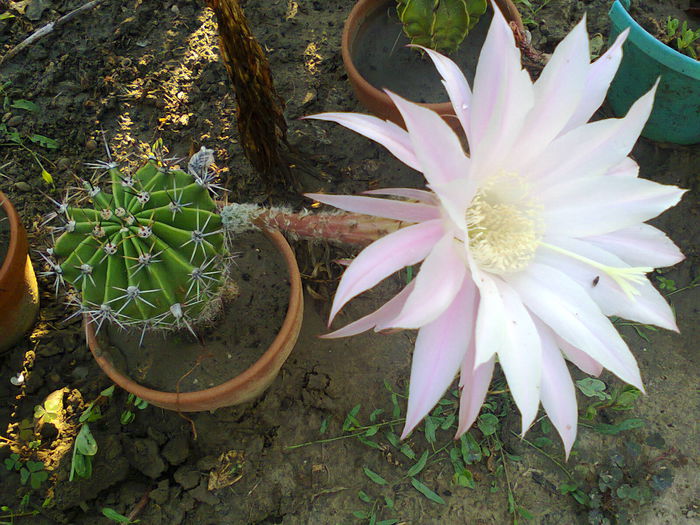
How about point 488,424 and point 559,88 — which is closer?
point 559,88

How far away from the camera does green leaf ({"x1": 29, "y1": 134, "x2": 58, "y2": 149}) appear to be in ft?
6.06

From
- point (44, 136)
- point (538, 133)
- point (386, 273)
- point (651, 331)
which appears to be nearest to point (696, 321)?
point (651, 331)

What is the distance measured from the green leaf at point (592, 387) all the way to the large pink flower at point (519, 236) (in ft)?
2.29

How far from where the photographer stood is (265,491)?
4.83 ft

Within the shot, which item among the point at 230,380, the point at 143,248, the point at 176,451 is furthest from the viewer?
the point at 176,451

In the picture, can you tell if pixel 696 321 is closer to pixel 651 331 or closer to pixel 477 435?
pixel 651 331

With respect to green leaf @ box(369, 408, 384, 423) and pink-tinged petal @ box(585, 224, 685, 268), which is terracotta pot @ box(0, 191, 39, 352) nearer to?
green leaf @ box(369, 408, 384, 423)

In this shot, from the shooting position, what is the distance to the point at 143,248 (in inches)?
38.3

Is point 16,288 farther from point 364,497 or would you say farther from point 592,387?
point 592,387

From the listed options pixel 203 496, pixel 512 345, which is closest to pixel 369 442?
pixel 203 496

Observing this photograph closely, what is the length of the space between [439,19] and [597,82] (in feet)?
2.32

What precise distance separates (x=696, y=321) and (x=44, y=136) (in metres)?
2.36

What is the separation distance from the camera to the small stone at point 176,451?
4.80 ft

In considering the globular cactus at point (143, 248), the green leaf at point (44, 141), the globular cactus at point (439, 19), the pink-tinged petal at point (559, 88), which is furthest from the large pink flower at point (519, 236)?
the green leaf at point (44, 141)
